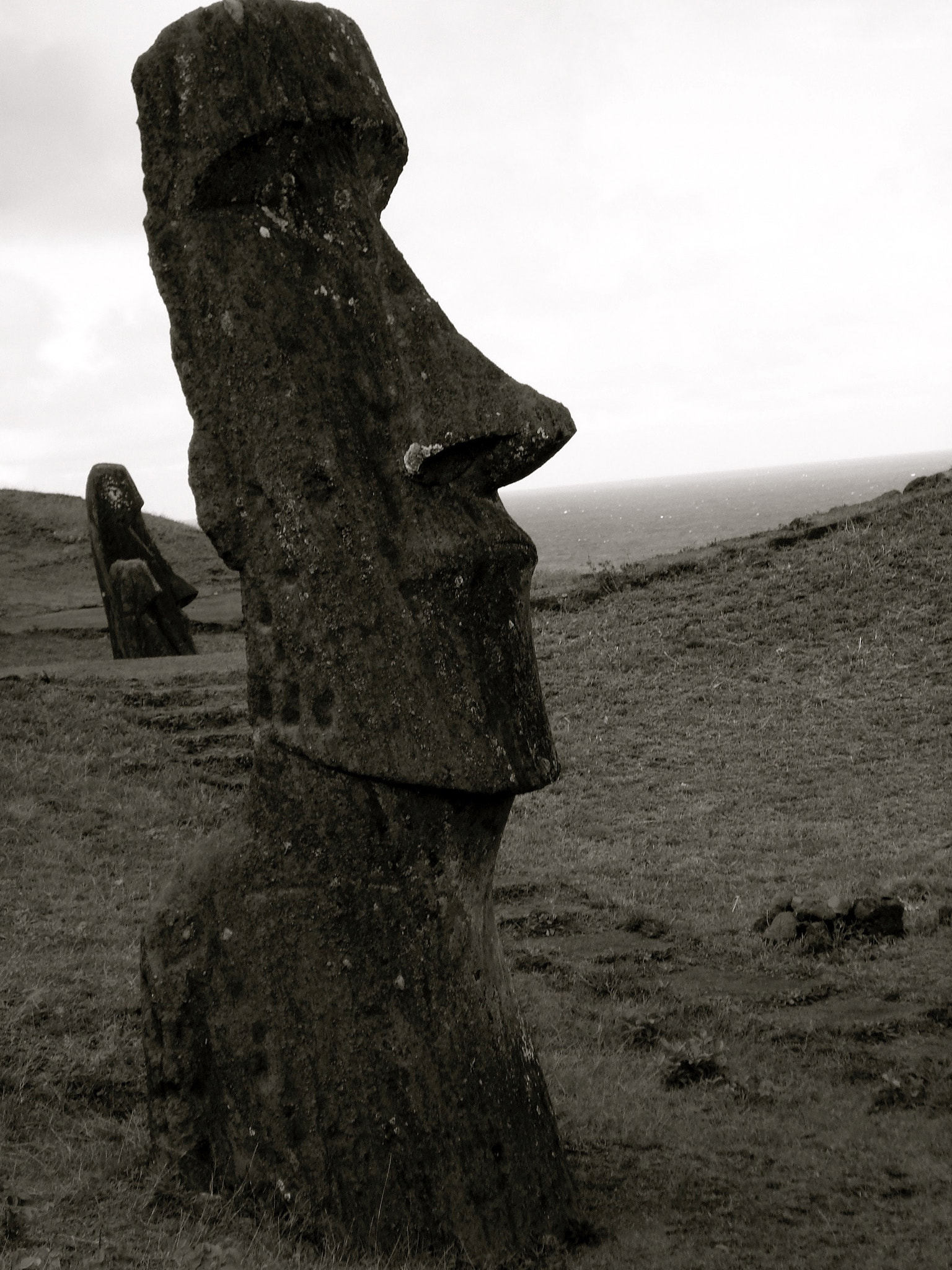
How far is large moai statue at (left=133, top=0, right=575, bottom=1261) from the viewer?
13.6 feet

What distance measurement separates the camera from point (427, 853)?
4.21m

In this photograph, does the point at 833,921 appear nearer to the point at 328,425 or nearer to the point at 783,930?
the point at 783,930

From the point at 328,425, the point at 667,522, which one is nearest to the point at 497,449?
the point at 328,425

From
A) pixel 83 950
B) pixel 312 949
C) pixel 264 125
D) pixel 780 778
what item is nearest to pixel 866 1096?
pixel 312 949

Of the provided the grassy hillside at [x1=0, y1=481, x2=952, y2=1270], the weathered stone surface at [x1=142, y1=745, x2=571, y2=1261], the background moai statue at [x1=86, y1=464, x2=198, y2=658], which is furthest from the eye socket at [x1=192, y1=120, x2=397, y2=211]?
the background moai statue at [x1=86, y1=464, x2=198, y2=658]

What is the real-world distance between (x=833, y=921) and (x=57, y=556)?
19.6 meters

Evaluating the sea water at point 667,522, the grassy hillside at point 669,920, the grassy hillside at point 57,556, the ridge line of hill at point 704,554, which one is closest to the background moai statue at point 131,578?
the grassy hillside at point 669,920

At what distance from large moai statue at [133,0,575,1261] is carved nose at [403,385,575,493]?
0.03 ft

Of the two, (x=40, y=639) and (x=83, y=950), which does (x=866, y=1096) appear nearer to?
(x=83, y=950)

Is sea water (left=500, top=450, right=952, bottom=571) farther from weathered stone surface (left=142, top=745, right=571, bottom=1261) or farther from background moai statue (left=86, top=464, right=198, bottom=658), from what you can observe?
weathered stone surface (left=142, top=745, right=571, bottom=1261)

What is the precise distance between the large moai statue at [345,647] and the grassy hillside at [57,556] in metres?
16.6

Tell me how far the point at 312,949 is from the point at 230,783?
23.8 feet

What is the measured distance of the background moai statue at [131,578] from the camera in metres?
14.8

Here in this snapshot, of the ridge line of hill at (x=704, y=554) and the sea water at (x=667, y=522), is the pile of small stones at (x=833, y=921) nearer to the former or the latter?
the ridge line of hill at (x=704, y=554)
